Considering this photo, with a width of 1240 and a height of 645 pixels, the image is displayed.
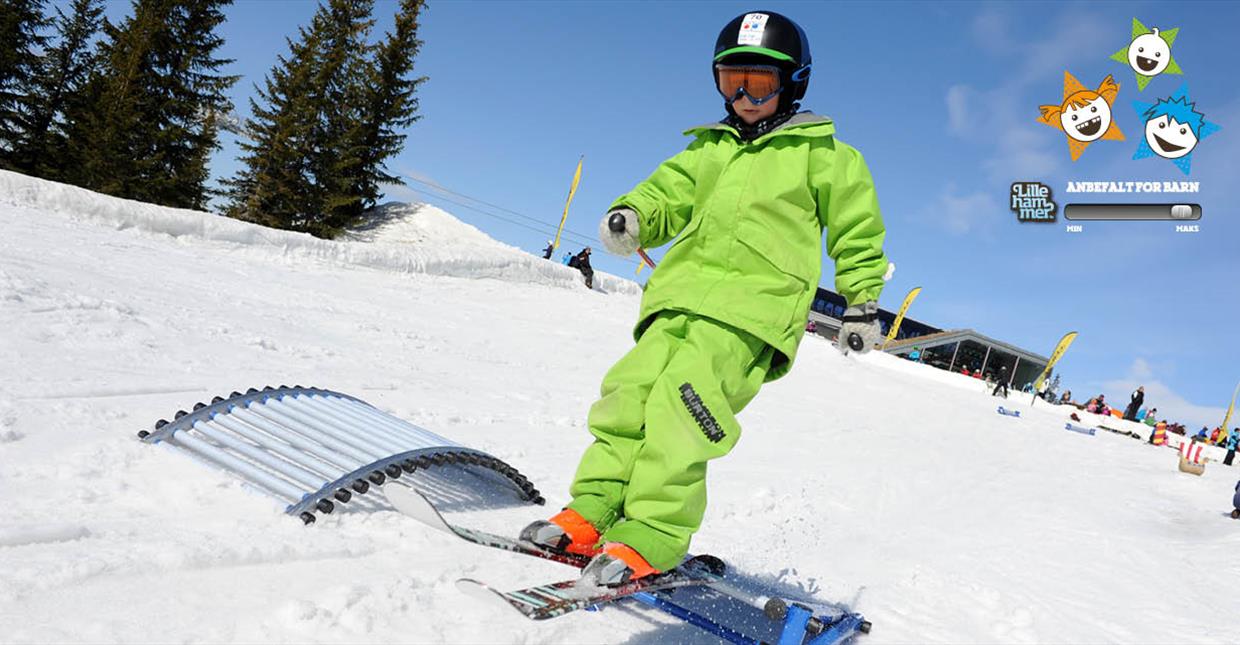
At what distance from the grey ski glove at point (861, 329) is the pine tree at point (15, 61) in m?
30.8

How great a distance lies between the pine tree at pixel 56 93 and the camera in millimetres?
25359

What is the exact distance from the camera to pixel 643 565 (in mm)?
2219

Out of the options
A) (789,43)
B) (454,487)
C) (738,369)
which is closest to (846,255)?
(738,369)

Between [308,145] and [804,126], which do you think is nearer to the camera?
[804,126]

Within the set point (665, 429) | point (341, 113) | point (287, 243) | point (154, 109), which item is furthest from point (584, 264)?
point (665, 429)

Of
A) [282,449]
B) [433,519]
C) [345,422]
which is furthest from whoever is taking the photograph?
[345,422]

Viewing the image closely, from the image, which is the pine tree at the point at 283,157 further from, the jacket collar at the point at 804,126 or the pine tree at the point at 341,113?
the jacket collar at the point at 804,126

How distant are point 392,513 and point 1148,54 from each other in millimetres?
12277

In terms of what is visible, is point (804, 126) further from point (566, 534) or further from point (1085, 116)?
point (1085, 116)

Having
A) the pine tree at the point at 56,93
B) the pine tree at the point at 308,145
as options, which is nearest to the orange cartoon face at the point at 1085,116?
the pine tree at the point at 308,145

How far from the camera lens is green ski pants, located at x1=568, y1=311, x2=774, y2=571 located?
2.34 metres

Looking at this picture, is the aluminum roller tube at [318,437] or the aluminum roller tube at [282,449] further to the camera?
the aluminum roller tube at [318,437]

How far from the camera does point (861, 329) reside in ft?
8.96

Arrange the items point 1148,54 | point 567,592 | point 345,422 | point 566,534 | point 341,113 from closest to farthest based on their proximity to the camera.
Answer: point 567,592 < point 566,534 < point 345,422 < point 1148,54 < point 341,113
